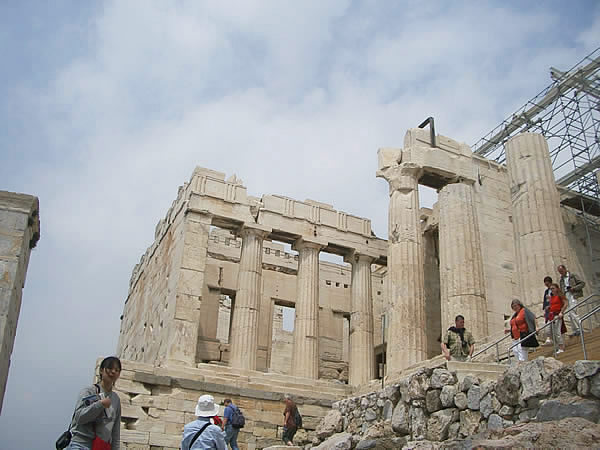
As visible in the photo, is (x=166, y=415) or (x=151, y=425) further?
(x=166, y=415)

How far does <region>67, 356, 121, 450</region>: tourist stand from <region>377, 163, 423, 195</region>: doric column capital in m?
17.7

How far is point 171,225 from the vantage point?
1070 inches

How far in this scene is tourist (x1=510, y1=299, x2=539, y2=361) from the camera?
12.1 m

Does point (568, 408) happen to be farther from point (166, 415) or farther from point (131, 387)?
point (131, 387)

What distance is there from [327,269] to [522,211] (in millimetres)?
13890

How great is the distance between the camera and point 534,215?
18.9 metres

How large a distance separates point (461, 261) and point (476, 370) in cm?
959

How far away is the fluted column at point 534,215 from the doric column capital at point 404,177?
3265mm

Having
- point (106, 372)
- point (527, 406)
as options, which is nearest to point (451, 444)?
point (527, 406)

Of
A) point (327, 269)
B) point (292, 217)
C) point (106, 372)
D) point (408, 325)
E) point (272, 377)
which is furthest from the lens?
point (327, 269)

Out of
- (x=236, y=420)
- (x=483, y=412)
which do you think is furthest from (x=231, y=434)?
(x=483, y=412)

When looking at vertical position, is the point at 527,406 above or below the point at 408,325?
below

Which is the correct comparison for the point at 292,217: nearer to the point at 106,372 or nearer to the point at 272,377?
the point at 272,377

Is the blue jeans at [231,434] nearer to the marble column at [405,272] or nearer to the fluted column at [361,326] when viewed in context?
the marble column at [405,272]
